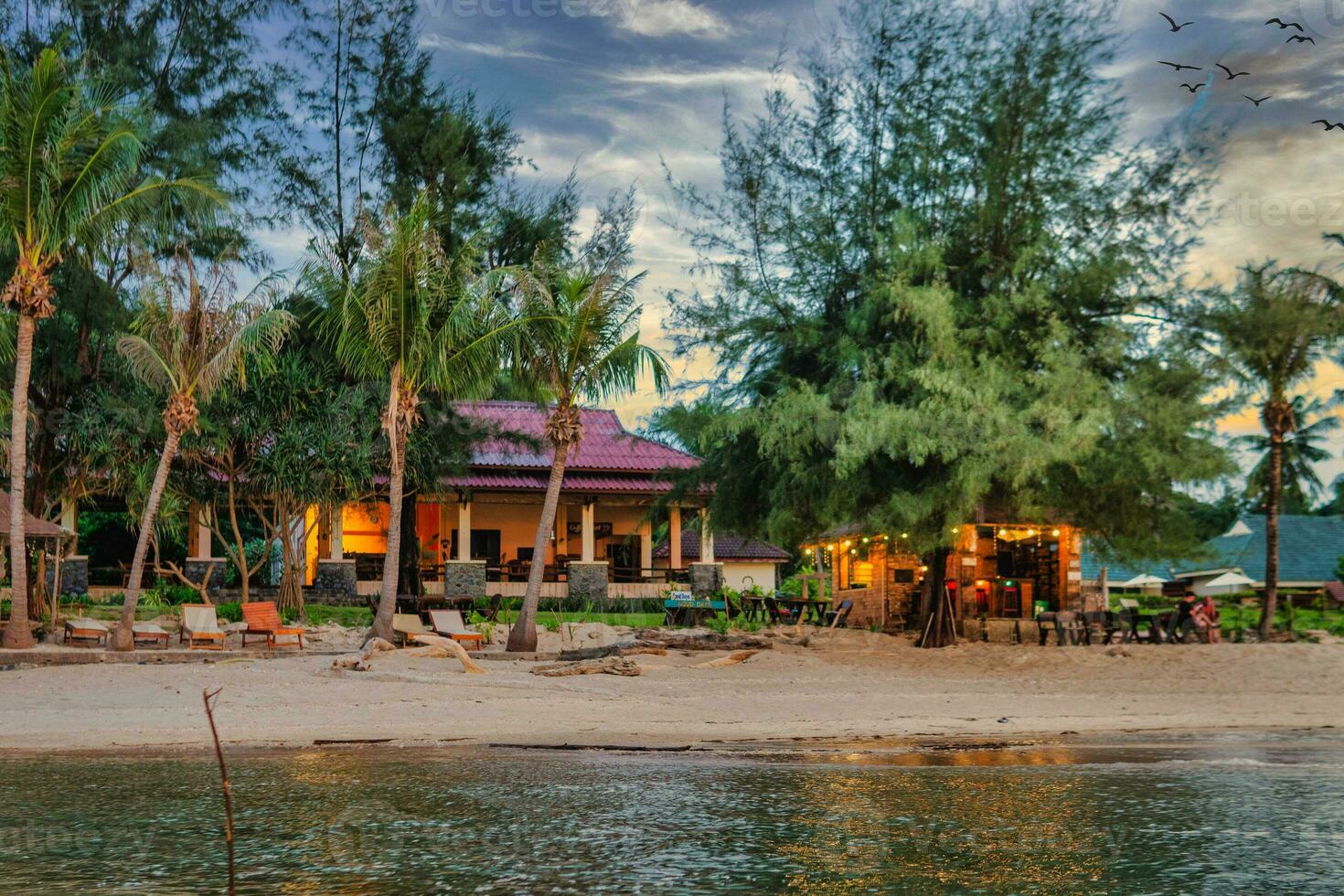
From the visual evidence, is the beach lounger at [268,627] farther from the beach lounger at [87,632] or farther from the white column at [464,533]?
the white column at [464,533]

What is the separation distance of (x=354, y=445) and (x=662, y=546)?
75.7ft

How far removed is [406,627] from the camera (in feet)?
70.2

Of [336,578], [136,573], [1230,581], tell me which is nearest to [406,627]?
[136,573]

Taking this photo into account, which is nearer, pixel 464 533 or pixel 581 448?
pixel 464 533

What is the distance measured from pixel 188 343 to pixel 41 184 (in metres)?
3.50

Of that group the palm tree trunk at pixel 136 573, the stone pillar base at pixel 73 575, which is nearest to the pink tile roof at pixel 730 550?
the stone pillar base at pixel 73 575

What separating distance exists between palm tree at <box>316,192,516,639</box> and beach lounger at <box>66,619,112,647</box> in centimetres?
442

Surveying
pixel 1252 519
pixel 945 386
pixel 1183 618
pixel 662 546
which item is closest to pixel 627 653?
pixel 945 386

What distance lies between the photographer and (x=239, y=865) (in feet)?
20.5

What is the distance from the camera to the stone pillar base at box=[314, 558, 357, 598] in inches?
1180

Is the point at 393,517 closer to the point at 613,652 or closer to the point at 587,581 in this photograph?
the point at 613,652

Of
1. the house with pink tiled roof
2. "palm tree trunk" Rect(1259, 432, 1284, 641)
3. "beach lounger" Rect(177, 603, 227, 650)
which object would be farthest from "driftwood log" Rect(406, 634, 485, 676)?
"palm tree trunk" Rect(1259, 432, 1284, 641)

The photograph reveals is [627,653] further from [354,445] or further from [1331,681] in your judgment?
[1331,681]

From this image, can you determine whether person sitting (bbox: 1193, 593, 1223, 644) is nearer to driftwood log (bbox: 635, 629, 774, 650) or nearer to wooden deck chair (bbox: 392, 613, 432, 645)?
driftwood log (bbox: 635, 629, 774, 650)
